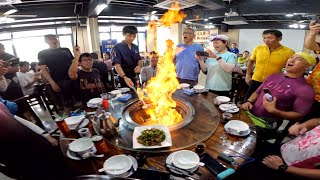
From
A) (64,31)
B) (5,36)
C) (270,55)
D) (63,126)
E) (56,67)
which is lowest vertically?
(63,126)

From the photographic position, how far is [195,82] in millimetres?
5047

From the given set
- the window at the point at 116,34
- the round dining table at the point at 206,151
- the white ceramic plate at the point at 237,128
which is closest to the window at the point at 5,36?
the window at the point at 116,34

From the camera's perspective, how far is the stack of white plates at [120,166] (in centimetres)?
180

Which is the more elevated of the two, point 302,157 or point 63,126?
point 63,126

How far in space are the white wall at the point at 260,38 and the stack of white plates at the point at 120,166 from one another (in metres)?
18.1

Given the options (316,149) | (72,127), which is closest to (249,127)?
(316,149)

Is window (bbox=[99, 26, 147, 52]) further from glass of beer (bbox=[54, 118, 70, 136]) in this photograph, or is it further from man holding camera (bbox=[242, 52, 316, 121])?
man holding camera (bbox=[242, 52, 316, 121])

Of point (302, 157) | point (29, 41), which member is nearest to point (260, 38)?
point (302, 157)

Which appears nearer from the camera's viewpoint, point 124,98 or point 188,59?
point 124,98

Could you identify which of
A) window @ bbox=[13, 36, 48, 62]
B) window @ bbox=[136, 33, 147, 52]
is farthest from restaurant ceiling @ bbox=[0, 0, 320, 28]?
window @ bbox=[136, 33, 147, 52]

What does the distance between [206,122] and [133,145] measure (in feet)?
3.94

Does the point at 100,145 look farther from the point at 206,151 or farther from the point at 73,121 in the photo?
the point at 206,151

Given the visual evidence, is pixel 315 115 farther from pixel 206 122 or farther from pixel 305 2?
pixel 305 2

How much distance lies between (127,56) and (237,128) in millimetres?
3410
